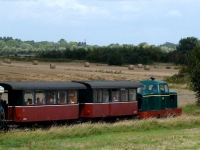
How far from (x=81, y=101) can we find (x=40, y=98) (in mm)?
2843

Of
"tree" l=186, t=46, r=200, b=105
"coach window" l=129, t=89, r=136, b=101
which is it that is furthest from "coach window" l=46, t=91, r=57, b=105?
"tree" l=186, t=46, r=200, b=105

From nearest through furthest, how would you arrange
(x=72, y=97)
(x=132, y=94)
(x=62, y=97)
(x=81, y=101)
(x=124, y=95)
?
→ (x=62, y=97)
(x=72, y=97)
(x=81, y=101)
(x=124, y=95)
(x=132, y=94)

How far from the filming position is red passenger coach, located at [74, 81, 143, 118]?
959 inches

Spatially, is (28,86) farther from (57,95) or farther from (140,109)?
(140,109)

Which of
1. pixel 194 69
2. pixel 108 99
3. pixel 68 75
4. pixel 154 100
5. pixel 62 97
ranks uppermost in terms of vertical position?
pixel 194 69

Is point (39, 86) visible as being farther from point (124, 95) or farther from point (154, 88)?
point (154, 88)

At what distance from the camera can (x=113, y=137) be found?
19016 millimetres

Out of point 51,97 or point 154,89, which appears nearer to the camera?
point 51,97

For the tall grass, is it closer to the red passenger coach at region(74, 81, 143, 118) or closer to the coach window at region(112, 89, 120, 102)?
the red passenger coach at region(74, 81, 143, 118)

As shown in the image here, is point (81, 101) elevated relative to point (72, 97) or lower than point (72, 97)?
lower

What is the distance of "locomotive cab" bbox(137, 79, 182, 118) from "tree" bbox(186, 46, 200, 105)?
7.23m

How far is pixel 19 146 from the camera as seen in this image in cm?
1603

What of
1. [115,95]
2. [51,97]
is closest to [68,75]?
[115,95]

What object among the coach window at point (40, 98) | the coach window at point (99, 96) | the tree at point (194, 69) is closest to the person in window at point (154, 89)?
the coach window at point (99, 96)
